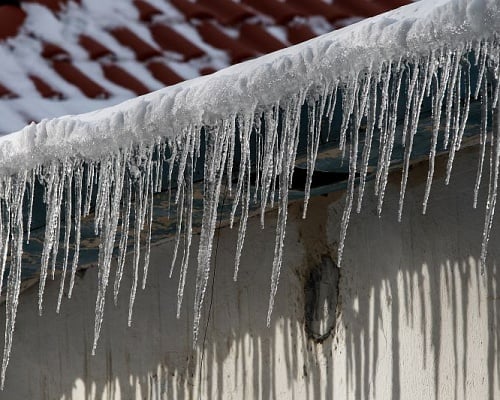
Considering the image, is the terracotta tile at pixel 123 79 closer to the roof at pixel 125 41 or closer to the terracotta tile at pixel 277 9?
the roof at pixel 125 41

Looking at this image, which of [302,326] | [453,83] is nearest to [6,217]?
[302,326]

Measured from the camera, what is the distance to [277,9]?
3.49m

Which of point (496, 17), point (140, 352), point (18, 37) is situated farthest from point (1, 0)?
point (496, 17)

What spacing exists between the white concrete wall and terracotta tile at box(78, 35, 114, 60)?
720 mm

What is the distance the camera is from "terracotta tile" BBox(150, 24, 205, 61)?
3422mm

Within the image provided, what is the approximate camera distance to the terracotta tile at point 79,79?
3402mm

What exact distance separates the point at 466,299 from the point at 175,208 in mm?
916

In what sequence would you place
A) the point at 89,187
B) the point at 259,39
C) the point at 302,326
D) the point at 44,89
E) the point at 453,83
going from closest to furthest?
the point at 453,83 → the point at 89,187 → the point at 259,39 → the point at 44,89 → the point at 302,326

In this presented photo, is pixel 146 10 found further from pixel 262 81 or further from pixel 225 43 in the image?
pixel 262 81

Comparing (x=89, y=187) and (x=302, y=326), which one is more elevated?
(x=89, y=187)

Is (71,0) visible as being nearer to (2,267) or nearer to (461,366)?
(2,267)

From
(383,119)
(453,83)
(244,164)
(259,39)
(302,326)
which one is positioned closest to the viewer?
(453,83)

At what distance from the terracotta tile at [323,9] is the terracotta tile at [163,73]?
41cm

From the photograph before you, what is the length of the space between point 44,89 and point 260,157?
0.77 meters
